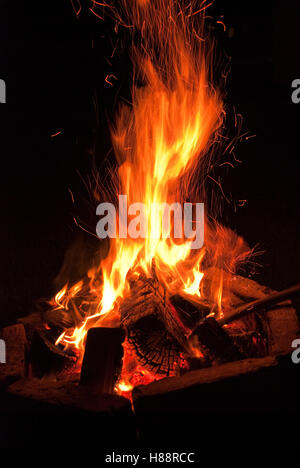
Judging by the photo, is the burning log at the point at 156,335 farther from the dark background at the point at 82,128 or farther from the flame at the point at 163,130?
the dark background at the point at 82,128

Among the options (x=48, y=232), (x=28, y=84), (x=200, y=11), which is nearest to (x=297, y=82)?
(x=200, y=11)

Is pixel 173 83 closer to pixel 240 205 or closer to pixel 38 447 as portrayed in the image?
pixel 240 205

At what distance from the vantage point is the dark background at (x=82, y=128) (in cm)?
250

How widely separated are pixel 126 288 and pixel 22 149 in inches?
57.1

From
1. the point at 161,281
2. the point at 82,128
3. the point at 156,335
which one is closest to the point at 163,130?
the point at 82,128

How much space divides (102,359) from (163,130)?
1.66m

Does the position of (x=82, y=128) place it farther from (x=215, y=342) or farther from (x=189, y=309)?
(x=215, y=342)

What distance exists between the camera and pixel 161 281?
2.20 metres

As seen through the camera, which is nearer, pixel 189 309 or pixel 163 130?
pixel 189 309

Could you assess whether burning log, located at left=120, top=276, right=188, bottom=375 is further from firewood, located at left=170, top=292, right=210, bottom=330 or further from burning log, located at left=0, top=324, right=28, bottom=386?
burning log, located at left=0, top=324, right=28, bottom=386

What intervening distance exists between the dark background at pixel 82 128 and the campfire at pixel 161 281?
155mm
